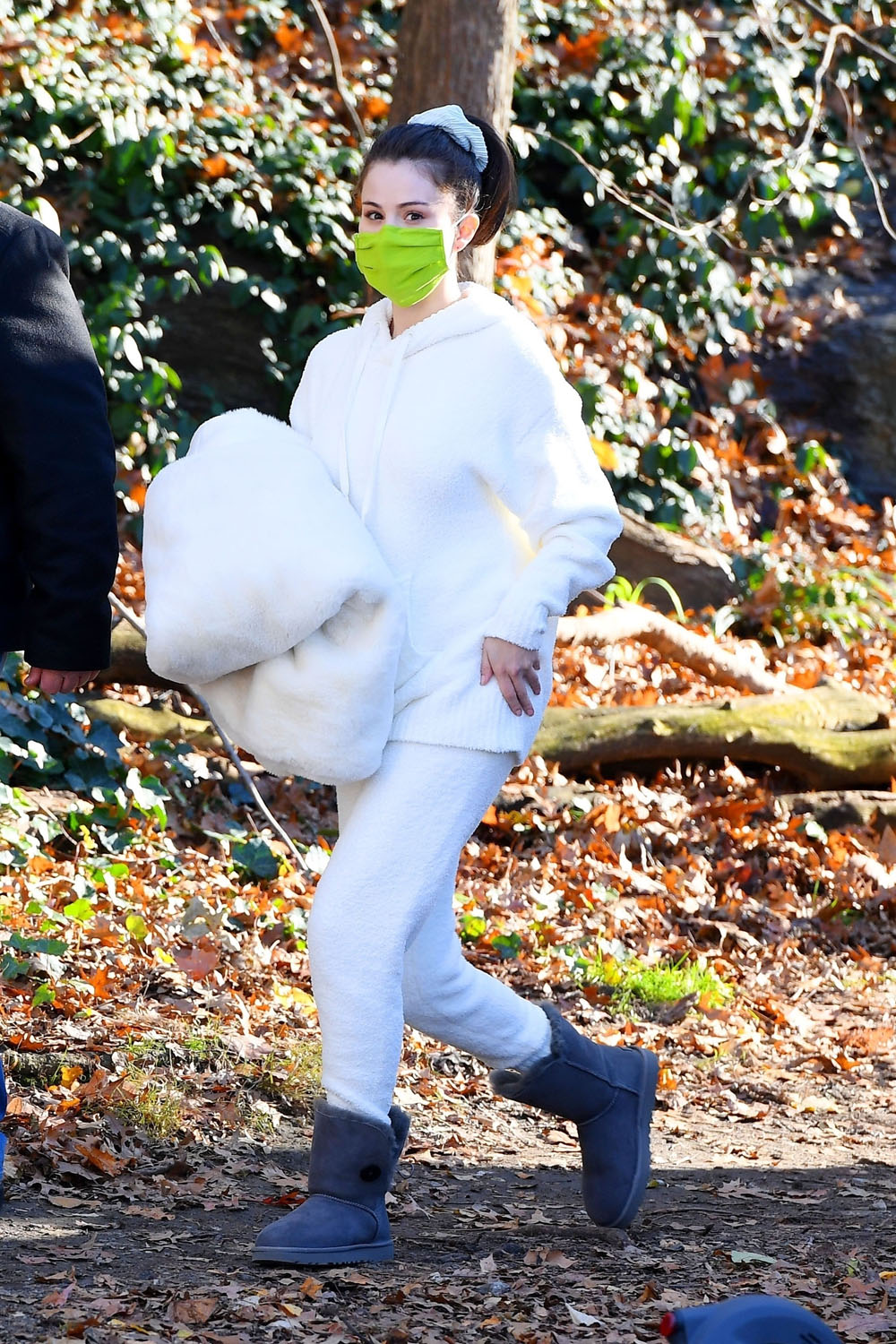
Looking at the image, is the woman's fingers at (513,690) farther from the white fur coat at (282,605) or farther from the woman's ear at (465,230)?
the woman's ear at (465,230)

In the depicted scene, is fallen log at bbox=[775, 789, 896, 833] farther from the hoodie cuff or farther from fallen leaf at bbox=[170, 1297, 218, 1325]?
fallen leaf at bbox=[170, 1297, 218, 1325]

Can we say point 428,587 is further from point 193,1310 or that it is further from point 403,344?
point 193,1310

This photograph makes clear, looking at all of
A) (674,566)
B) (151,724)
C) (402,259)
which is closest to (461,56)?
(151,724)

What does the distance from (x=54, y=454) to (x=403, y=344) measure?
714 millimetres

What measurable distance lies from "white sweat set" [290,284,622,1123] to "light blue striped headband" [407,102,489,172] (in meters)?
0.32

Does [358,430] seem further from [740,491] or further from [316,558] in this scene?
[740,491]

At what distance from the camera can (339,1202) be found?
2.70 metres

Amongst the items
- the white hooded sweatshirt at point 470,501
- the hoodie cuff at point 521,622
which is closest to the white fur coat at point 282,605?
the white hooded sweatshirt at point 470,501

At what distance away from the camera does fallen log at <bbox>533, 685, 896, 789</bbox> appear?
630 centimetres

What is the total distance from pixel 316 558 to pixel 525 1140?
206 cm

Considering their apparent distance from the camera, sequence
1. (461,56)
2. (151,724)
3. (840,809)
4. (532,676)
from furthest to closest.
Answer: (840,809) → (461,56) → (151,724) → (532,676)

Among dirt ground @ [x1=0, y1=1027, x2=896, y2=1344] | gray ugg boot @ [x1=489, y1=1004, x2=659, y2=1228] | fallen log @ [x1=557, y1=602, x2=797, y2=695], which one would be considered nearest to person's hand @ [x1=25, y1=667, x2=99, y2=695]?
dirt ground @ [x1=0, y1=1027, x2=896, y2=1344]

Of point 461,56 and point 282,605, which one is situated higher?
point 461,56

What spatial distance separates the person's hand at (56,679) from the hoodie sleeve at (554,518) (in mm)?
840
